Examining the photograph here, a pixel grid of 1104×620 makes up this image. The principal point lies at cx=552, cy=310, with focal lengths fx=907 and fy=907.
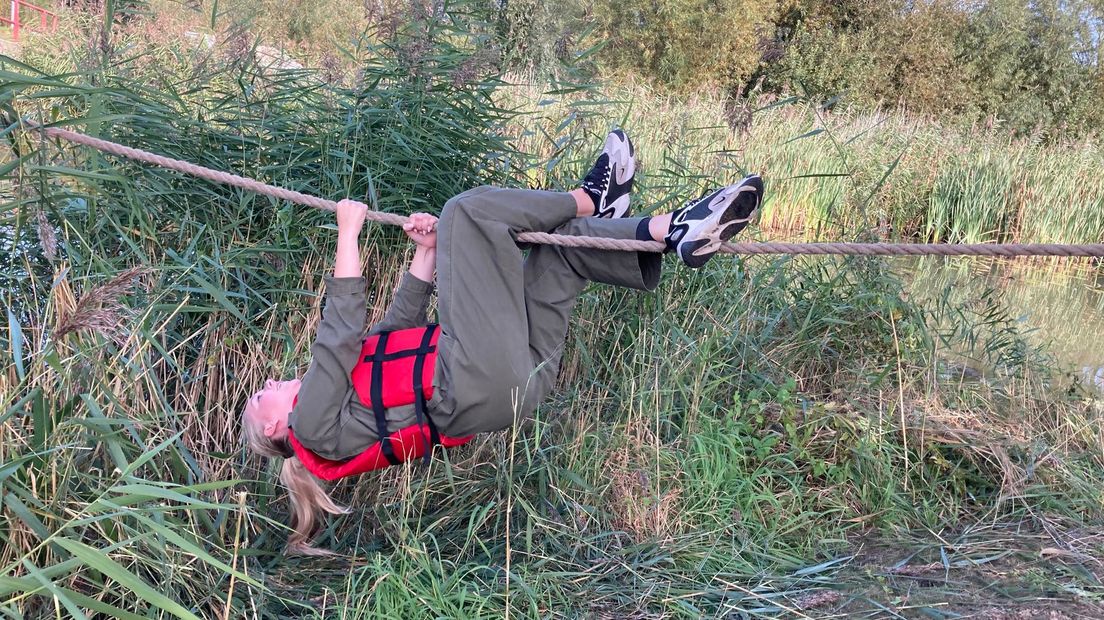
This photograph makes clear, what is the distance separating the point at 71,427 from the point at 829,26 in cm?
1918

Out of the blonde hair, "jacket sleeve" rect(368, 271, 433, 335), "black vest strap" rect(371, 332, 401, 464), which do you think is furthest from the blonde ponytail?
"jacket sleeve" rect(368, 271, 433, 335)

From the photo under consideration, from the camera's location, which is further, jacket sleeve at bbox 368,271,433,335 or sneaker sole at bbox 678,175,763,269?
jacket sleeve at bbox 368,271,433,335

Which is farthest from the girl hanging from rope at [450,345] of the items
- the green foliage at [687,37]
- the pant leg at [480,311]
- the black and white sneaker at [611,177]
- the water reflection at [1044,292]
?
the green foliage at [687,37]

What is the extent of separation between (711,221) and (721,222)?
4cm

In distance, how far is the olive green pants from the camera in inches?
113

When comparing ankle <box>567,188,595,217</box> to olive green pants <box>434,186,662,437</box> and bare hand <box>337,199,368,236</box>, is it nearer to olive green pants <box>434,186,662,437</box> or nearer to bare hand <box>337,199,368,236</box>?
olive green pants <box>434,186,662,437</box>

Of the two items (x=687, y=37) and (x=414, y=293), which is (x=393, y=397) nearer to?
(x=414, y=293)

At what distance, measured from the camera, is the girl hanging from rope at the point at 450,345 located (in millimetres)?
2807

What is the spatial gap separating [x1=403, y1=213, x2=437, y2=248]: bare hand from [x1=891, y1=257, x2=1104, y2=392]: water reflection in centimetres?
323

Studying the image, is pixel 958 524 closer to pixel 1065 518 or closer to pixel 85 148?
pixel 1065 518

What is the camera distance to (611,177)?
10.5ft

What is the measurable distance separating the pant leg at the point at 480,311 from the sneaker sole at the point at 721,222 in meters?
0.53

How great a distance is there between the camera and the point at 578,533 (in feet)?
10.3

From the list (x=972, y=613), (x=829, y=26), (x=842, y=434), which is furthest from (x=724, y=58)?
(x=972, y=613)
